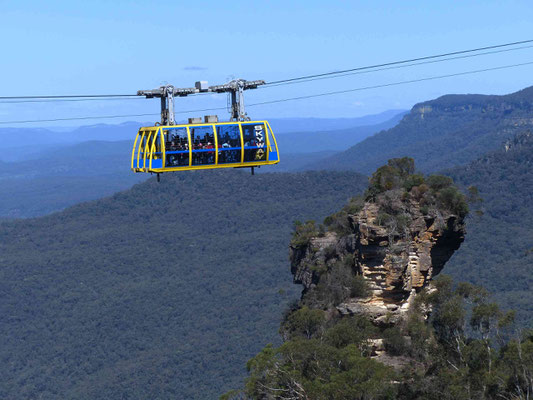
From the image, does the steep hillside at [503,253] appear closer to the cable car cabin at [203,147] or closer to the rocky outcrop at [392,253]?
the rocky outcrop at [392,253]

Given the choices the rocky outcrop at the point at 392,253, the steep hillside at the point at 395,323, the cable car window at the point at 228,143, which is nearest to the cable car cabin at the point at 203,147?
the cable car window at the point at 228,143

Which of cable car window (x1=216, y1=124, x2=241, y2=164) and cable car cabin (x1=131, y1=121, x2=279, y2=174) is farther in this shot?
cable car window (x1=216, y1=124, x2=241, y2=164)

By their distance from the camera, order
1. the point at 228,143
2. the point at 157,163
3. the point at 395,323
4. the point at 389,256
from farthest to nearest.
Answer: the point at 389,256, the point at 395,323, the point at 228,143, the point at 157,163

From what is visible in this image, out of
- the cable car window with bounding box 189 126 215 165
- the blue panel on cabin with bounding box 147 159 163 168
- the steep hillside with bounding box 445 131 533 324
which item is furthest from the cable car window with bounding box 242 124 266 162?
the steep hillside with bounding box 445 131 533 324

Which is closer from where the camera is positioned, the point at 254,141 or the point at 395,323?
the point at 254,141

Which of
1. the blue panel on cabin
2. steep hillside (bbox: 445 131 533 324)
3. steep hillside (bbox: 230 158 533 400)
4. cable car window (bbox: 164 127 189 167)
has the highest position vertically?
cable car window (bbox: 164 127 189 167)

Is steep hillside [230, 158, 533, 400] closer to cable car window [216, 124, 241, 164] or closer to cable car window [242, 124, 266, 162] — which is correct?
cable car window [242, 124, 266, 162]

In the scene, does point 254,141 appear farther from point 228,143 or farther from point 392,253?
point 392,253

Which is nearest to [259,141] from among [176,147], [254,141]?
[254,141]
